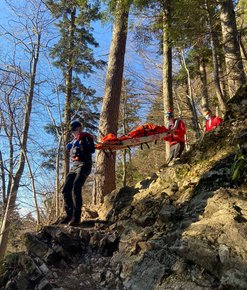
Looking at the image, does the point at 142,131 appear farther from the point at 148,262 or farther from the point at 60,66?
the point at 60,66

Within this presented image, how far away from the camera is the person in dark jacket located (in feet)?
18.9

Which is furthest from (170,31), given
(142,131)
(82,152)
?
(82,152)

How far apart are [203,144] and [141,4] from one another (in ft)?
17.8

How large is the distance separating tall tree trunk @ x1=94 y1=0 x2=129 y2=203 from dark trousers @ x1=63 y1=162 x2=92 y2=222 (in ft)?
5.98

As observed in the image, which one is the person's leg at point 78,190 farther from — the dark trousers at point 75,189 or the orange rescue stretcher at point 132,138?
the orange rescue stretcher at point 132,138

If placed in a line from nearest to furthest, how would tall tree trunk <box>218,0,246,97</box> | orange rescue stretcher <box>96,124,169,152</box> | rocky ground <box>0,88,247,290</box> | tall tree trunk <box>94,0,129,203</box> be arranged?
rocky ground <box>0,88,247,290</box>
orange rescue stretcher <box>96,124,169,152</box>
tall tree trunk <box>94,0,129,203</box>
tall tree trunk <box>218,0,246,97</box>

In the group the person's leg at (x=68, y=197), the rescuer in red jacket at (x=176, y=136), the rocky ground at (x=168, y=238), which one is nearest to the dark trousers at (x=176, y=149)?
the rescuer in red jacket at (x=176, y=136)

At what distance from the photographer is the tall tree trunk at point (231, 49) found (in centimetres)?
816

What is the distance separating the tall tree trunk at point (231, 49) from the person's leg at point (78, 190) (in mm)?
4556

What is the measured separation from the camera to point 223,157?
17.2 ft

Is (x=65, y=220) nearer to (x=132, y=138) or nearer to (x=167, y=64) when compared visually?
(x=132, y=138)

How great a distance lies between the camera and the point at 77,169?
591cm

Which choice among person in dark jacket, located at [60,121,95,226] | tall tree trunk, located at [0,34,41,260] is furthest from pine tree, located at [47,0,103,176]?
person in dark jacket, located at [60,121,95,226]

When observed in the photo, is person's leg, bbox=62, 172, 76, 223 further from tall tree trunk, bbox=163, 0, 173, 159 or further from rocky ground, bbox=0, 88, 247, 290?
tall tree trunk, bbox=163, 0, 173, 159
